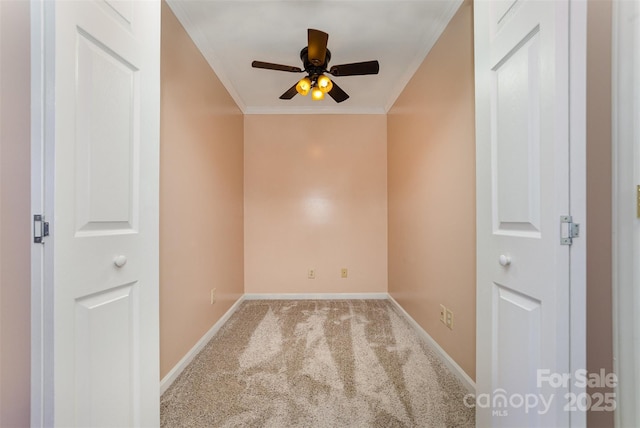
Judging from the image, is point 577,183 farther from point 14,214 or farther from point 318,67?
point 318,67

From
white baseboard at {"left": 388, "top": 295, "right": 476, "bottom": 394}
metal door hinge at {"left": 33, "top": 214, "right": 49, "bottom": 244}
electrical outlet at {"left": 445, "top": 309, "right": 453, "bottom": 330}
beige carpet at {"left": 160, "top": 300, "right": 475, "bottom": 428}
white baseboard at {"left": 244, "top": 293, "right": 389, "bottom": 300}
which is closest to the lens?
metal door hinge at {"left": 33, "top": 214, "right": 49, "bottom": 244}

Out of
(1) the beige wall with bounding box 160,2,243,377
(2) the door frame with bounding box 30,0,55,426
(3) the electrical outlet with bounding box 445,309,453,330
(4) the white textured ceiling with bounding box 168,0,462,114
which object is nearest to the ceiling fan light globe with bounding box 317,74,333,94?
(4) the white textured ceiling with bounding box 168,0,462,114

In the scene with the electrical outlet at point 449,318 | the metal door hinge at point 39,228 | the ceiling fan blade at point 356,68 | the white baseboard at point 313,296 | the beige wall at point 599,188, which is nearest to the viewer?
the metal door hinge at point 39,228

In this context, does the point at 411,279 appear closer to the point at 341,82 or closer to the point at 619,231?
the point at 619,231

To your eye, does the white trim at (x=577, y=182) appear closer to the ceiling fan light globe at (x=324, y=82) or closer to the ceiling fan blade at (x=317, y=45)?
the ceiling fan blade at (x=317, y=45)

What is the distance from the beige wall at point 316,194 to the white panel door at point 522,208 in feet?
7.66

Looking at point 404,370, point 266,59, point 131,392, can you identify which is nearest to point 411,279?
point 404,370

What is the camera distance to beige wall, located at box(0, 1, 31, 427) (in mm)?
692

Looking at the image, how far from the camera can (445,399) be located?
150 centimetres

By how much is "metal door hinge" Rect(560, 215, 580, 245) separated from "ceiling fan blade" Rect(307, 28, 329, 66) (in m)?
1.66

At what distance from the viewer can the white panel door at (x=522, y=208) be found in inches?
29.5

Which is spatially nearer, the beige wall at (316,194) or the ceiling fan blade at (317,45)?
the ceiling fan blade at (317,45)

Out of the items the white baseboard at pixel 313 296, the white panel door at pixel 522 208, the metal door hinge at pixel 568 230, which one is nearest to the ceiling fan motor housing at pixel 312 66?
the white panel door at pixel 522 208

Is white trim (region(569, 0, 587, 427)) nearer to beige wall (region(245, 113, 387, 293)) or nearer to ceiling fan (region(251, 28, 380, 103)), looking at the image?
ceiling fan (region(251, 28, 380, 103))
